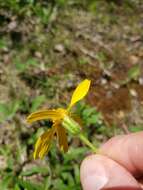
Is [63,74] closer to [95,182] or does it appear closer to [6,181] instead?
[6,181]

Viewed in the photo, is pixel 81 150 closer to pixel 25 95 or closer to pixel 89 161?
pixel 25 95

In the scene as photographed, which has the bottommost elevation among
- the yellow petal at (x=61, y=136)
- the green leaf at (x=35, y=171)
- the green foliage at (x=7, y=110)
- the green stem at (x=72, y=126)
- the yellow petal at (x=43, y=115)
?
the green leaf at (x=35, y=171)

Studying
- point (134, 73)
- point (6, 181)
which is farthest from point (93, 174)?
point (134, 73)

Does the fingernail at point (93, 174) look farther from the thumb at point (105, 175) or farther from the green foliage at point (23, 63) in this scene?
the green foliage at point (23, 63)

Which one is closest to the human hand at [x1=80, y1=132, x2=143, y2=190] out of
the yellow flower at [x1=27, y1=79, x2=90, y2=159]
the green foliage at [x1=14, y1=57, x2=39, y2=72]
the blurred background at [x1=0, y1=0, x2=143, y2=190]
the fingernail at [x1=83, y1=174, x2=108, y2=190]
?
the fingernail at [x1=83, y1=174, x2=108, y2=190]

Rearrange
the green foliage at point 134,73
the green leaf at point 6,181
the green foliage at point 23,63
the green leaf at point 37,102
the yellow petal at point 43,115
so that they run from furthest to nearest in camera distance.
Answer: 1. the green foliage at point 134,73
2. the green foliage at point 23,63
3. the green leaf at point 37,102
4. the green leaf at point 6,181
5. the yellow petal at point 43,115

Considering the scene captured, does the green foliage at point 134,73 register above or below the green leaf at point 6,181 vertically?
below

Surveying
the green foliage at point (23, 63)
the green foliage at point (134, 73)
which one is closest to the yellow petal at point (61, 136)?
the green foliage at point (23, 63)

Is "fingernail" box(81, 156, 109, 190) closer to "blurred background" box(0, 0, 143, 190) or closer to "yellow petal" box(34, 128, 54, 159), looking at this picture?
"yellow petal" box(34, 128, 54, 159)
